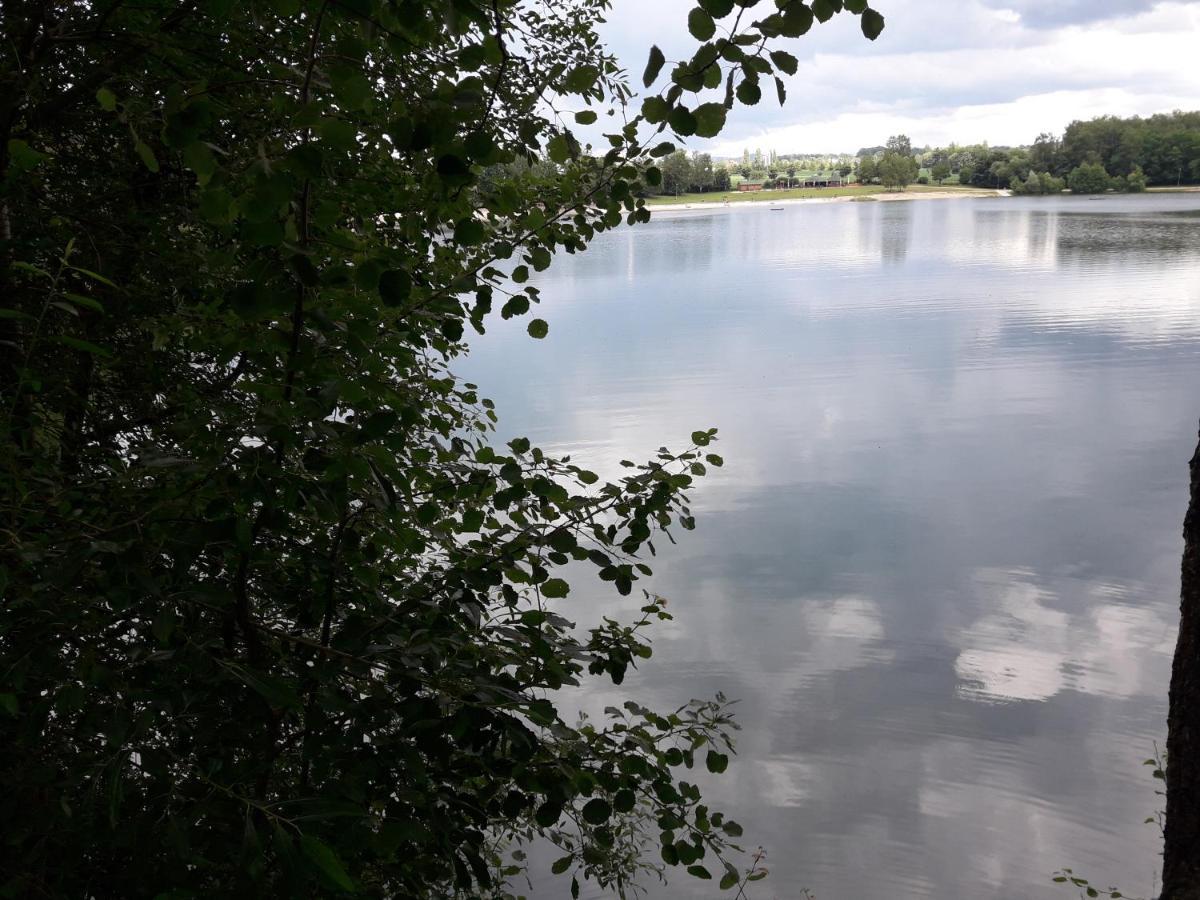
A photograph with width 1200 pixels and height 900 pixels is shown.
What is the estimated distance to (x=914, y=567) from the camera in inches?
274

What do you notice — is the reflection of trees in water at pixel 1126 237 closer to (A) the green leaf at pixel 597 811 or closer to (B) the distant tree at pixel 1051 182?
(B) the distant tree at pixel 1051 182

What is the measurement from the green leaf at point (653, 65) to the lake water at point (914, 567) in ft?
12.6

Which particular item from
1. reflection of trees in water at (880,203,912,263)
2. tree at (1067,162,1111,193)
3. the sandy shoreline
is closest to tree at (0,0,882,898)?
reflection of trees in water at (880,203,912,263)

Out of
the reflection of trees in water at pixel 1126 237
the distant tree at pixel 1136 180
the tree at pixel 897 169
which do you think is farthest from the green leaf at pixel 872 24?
the tree at pixel 897 169

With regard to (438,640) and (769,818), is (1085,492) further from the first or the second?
(438,640)

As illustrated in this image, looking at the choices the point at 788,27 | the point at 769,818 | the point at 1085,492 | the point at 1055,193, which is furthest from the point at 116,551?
the point at 1055,193

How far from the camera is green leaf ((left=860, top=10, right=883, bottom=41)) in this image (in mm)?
1199

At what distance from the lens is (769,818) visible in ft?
15.1

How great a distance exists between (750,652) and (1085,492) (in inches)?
164

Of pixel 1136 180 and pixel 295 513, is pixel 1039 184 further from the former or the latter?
pixel 295 513

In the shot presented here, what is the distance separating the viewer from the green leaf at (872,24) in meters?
1.20

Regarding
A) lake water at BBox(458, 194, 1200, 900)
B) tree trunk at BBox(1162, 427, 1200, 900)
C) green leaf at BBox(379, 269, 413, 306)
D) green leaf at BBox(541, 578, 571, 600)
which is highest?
green leaf at BBox(379, 269, 413, 306)

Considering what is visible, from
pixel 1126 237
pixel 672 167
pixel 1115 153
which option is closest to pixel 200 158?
pixel 672 167

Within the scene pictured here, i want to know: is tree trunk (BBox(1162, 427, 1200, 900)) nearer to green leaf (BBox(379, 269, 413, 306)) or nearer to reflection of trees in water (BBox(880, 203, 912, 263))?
green leaf (BBox(379, 269, 413, 306))
